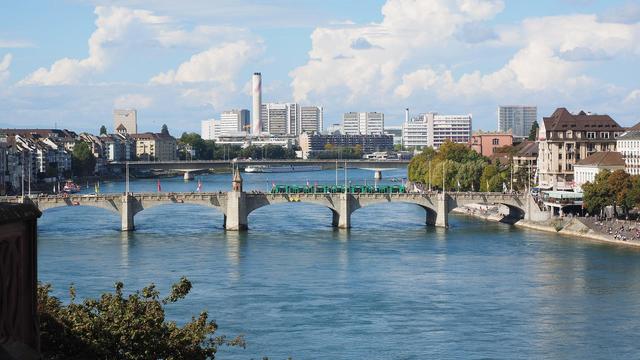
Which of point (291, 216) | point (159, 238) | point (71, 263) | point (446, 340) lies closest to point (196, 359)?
point (446, 340)

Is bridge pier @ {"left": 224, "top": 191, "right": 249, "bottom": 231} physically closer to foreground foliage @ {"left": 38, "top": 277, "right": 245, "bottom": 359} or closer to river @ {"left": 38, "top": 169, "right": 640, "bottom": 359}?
river @ {"left": 38, "top": 169, "right": 640, "bottom": 359}

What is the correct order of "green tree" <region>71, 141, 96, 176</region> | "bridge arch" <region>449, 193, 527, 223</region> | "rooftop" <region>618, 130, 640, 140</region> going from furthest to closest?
"green tree" <region>71, 141, 96, 176</region>, "rooftop" <region>618, 130, 640, 140</region>, "bridge arch" <region>449, 193, 527, 223</region>

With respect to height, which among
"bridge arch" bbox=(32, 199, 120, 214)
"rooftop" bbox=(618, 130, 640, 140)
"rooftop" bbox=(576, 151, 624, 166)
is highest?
"rooftop" bbox=(618, 130, 640, 140)

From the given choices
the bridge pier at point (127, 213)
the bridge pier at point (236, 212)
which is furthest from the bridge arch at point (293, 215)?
the bridge pier at point (127, 213)

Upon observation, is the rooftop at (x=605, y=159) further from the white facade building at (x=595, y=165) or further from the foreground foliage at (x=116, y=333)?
the foreground foliage at (x=116, y=333)

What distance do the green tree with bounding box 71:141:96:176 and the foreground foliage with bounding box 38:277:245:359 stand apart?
397 feet

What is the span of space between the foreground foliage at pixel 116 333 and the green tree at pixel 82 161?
4767 inches

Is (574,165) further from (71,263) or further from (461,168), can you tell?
(71,263)

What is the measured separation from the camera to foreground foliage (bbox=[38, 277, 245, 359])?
872 inches

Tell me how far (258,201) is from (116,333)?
50.0 meters

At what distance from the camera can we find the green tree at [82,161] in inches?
5714

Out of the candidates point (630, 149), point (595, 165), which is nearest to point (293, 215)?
point (595, 165)

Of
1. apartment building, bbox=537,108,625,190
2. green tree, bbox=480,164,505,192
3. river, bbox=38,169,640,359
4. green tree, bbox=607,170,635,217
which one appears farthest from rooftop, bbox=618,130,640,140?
river, bbox=38,169,640,359

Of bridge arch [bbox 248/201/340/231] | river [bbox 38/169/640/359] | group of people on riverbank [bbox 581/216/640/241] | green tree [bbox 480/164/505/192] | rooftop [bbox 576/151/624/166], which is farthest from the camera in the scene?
green tree [bbox 480/164/505/192]
